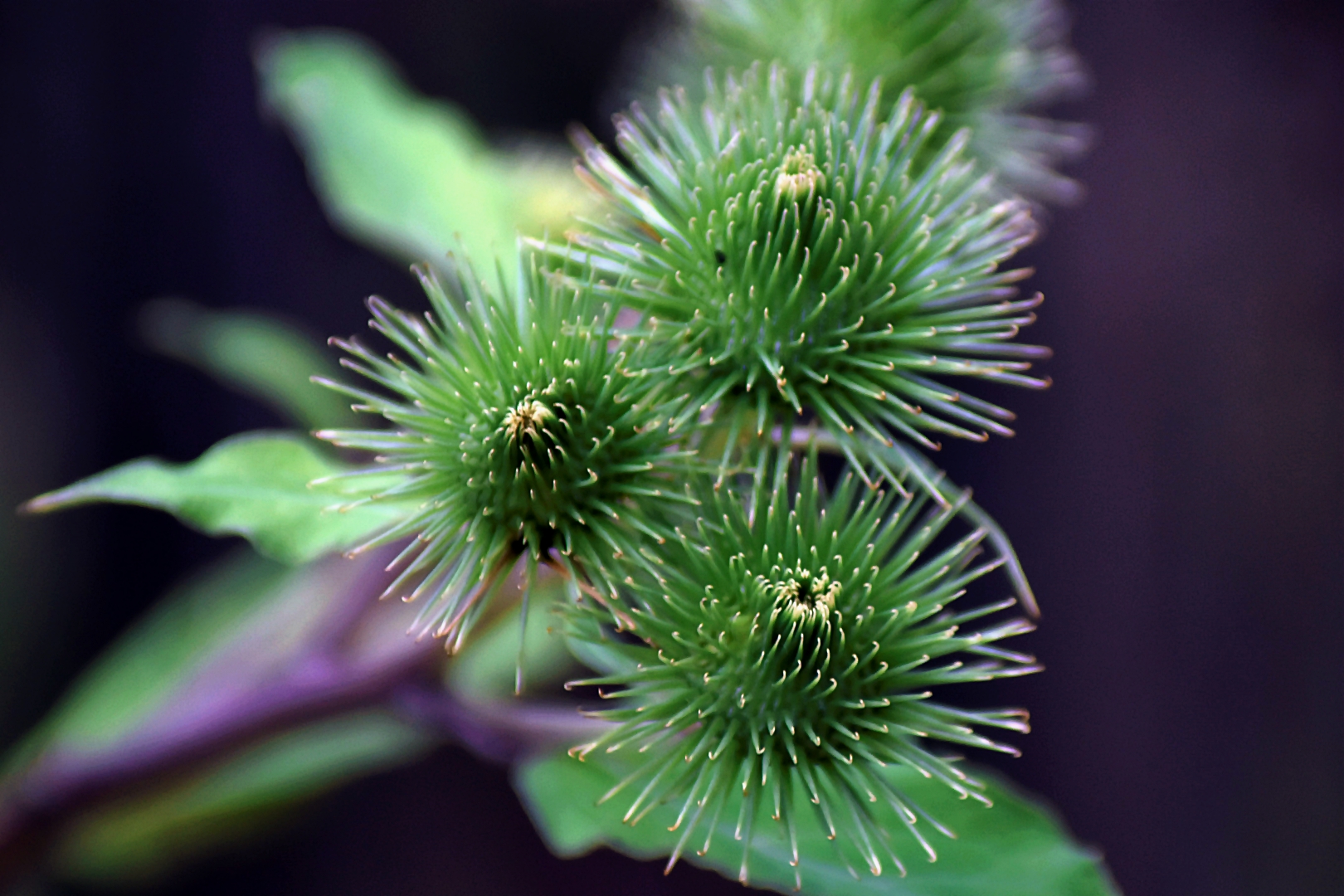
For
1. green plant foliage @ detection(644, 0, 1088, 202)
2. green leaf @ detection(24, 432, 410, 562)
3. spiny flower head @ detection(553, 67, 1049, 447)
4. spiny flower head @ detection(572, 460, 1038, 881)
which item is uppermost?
green plant foliage @ detection(644, 0, 1088, 202)

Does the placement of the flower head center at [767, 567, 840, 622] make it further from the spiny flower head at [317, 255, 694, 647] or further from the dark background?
the dark background

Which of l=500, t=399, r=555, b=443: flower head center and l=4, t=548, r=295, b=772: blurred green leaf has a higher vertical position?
l=500, t=399, r=555, b=443: flower head center

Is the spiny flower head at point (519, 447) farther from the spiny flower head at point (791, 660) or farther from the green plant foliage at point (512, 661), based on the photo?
the green plant foliage at point (512, 661)

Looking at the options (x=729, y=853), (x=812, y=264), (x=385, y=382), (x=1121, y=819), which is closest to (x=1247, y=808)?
(x=1121, y=819)

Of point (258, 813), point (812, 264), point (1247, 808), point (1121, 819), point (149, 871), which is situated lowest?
point (149, 871)

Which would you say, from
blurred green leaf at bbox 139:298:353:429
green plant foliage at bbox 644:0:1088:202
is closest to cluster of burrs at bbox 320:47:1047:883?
green plant foliage at bbox 644:0:1088:202

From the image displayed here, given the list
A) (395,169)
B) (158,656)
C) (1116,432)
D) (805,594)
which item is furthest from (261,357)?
(1116,432)

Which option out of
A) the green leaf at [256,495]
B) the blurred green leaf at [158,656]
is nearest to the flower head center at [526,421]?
the green leaf at [256,495]

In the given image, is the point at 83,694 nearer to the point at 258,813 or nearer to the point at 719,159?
the point at 258,813
